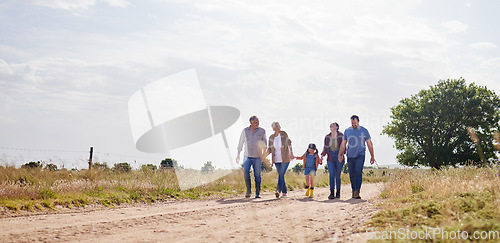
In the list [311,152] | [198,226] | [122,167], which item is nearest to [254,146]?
[311,152]

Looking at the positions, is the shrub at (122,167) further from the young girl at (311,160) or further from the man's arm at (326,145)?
the man's arm at (326,145)

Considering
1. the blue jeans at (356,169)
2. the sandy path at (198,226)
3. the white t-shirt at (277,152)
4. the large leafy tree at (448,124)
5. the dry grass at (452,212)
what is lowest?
the sandy path at (198,226)

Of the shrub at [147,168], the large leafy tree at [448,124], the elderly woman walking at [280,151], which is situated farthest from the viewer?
the large leafy tree at [448,124]

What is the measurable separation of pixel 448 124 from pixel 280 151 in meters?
30.1

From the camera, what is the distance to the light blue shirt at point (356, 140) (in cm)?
1155

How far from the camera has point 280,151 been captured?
Answer: 12898 mm

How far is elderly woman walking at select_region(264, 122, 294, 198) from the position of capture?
42.3ft

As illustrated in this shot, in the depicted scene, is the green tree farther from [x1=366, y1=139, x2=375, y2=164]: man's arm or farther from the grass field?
[x1=366, y1=139, x2=375, y2=164]: man's arm

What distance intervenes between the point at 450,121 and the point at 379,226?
35330 millimetres

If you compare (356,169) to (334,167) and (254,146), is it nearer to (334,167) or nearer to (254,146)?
(334,167)

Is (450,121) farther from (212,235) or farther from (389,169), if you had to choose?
(212,235)

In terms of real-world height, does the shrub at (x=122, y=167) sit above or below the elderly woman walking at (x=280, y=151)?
below

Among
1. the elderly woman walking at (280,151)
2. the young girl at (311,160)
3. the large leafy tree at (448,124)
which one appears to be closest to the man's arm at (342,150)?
the young girl at (311,160)

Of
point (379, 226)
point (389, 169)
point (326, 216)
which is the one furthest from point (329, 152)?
point (379, 226)
